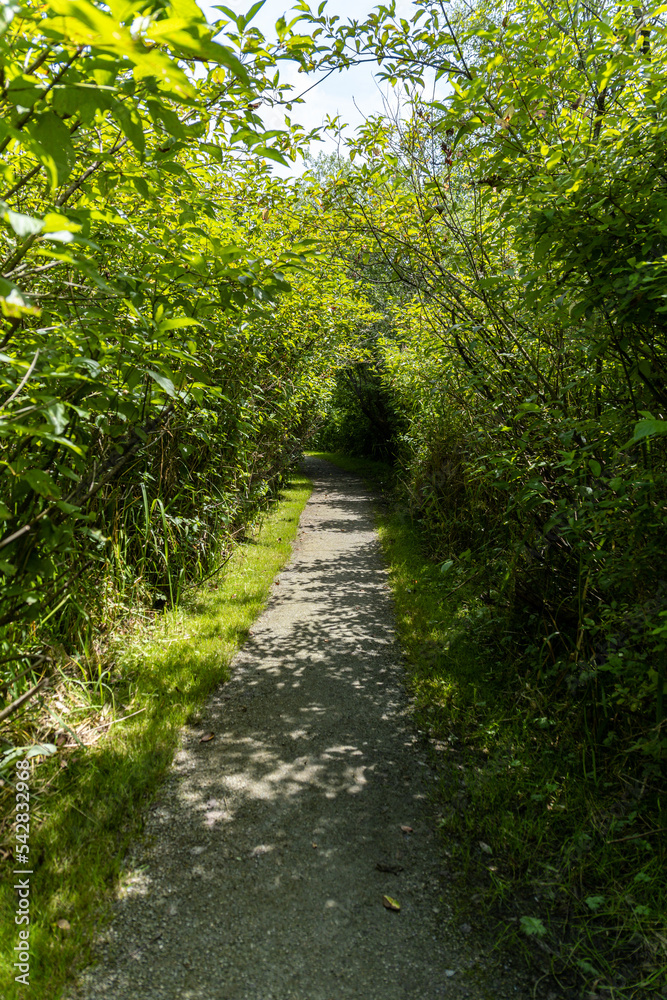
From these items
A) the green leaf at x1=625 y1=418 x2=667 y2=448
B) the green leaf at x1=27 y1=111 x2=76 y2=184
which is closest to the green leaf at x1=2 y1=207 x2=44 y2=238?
the green leaf at x1=27 y1=111 x2=76 y2=184

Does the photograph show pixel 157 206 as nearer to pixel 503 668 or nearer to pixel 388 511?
pixel 503 668

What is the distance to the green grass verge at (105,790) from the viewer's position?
2.20 m

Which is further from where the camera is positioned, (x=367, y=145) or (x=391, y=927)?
(x=367, y=145)

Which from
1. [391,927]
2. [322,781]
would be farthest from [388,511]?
[391,927]

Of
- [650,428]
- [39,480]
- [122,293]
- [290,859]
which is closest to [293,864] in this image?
[290,859]

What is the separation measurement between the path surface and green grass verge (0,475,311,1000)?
111 mm

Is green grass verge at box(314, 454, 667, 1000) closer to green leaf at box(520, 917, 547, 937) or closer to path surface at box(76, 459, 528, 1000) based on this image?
green leaf at box(520, 917, 547, 937)

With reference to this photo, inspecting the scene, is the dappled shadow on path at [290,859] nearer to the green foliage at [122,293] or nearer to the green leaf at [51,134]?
the green foliage at [122,293]

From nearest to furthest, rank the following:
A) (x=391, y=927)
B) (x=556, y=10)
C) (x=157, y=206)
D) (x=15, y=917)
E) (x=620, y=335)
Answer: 1. (x=15, y=917)
2. (x=391, y=927)
3. (x=620, y=335)
4. (x=157, y=206)
5. (x=556, y=10)

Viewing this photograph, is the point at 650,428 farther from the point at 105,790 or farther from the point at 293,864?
the point at 105,790

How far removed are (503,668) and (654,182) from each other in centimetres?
323

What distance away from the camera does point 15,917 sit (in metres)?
2.25

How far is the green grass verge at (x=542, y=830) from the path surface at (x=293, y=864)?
18cm

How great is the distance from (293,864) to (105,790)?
41.5 inches
